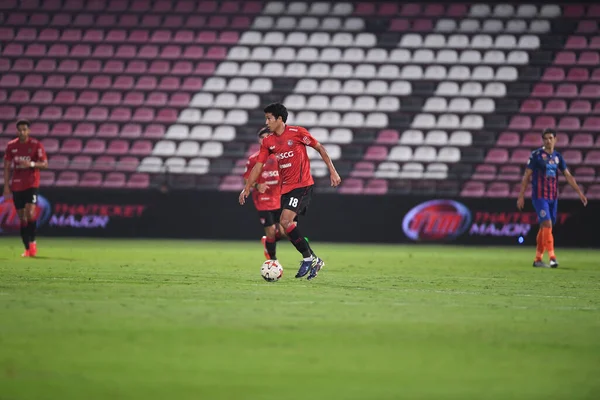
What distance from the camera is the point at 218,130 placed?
2788 cm

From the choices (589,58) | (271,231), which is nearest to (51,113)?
(589,58)

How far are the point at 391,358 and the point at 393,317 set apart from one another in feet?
6.24

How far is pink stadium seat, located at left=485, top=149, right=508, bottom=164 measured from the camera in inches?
1039

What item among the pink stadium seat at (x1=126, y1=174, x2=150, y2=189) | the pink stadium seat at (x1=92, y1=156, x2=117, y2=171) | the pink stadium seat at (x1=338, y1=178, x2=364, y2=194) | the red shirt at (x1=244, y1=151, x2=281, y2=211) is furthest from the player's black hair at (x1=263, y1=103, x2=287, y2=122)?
the pink stadium seat at (x1=338, y1=178, x2=364, y2=194)

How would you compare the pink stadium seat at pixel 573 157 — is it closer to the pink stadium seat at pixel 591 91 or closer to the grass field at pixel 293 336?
the pink stadium seat at pixel 591 91

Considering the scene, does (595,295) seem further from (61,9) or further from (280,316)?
(61,9)

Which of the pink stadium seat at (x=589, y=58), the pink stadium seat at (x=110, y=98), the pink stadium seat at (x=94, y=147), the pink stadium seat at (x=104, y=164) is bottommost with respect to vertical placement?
the pink stadium seat at (x=104, y=164)

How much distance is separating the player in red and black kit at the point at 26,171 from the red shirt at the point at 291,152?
5.83 metres

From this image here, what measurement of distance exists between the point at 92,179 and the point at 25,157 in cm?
1068

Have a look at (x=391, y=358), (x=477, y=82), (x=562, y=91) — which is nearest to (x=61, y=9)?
(x=477, y=82)

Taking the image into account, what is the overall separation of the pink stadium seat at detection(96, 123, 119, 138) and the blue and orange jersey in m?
15.4

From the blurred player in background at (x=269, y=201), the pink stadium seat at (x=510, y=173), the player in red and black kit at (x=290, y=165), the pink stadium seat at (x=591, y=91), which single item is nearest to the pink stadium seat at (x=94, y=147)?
the pink stadium seat at (x=510, y=173)

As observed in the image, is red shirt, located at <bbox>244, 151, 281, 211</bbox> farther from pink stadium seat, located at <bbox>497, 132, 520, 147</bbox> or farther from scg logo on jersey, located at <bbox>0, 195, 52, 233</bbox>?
pink stadium seat, located at <bbox>497, 132, 520, 147</bbox>

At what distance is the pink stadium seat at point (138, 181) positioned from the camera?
25.3 metres
